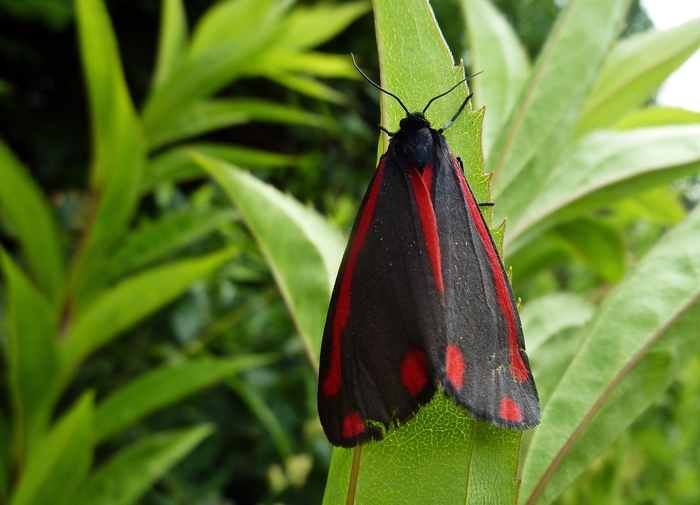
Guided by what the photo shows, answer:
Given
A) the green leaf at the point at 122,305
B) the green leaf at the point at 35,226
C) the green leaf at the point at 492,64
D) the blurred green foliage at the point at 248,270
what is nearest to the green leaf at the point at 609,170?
the blurred green foliage at the point at 248,270

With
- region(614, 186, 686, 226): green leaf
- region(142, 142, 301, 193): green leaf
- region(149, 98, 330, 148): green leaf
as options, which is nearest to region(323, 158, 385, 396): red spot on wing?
region(614, 186, 686, 226): green leaf

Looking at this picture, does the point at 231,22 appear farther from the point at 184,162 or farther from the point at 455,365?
the point at 455,365

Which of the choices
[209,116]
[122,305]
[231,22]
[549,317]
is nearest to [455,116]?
[549,317]

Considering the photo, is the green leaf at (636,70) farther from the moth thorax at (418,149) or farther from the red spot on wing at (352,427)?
the red spot on wing at (352,427)

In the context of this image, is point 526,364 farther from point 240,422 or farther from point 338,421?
point 240,422

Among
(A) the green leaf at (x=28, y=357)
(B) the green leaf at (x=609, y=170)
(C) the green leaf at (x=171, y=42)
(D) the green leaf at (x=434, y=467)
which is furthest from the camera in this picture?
(C) the green leaf at (x=171, y=42)
